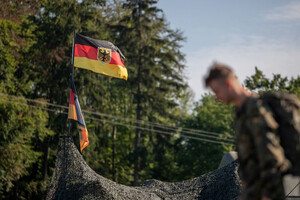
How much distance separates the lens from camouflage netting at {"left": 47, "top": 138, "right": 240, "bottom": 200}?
9367 millimetres

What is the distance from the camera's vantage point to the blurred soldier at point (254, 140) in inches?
112

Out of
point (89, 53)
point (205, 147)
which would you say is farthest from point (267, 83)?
point (89, 53)

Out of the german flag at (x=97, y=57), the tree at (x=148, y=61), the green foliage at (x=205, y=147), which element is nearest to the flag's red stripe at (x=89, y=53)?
the german flag at (x=97, y=57)

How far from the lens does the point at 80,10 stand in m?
27.3

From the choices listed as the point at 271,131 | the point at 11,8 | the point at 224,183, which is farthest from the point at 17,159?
the point at 271,131

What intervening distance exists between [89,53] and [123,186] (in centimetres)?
450

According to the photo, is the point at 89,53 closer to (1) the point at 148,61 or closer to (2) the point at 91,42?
(2) the point at 91,42

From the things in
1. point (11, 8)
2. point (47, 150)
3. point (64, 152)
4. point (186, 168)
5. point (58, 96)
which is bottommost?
point (186, 168)

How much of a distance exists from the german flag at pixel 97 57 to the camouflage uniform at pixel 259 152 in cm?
993

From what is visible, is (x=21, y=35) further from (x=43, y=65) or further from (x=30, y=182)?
(x=30, y=182)

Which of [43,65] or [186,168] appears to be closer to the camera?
[43,65]

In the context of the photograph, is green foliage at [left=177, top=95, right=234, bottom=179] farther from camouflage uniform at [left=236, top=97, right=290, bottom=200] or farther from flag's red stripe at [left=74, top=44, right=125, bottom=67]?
camouflage uniform at [left=236, top=97, right=290, bottom=200]

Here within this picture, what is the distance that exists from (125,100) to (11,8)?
11779mm

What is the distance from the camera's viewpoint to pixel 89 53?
12.9 metres
